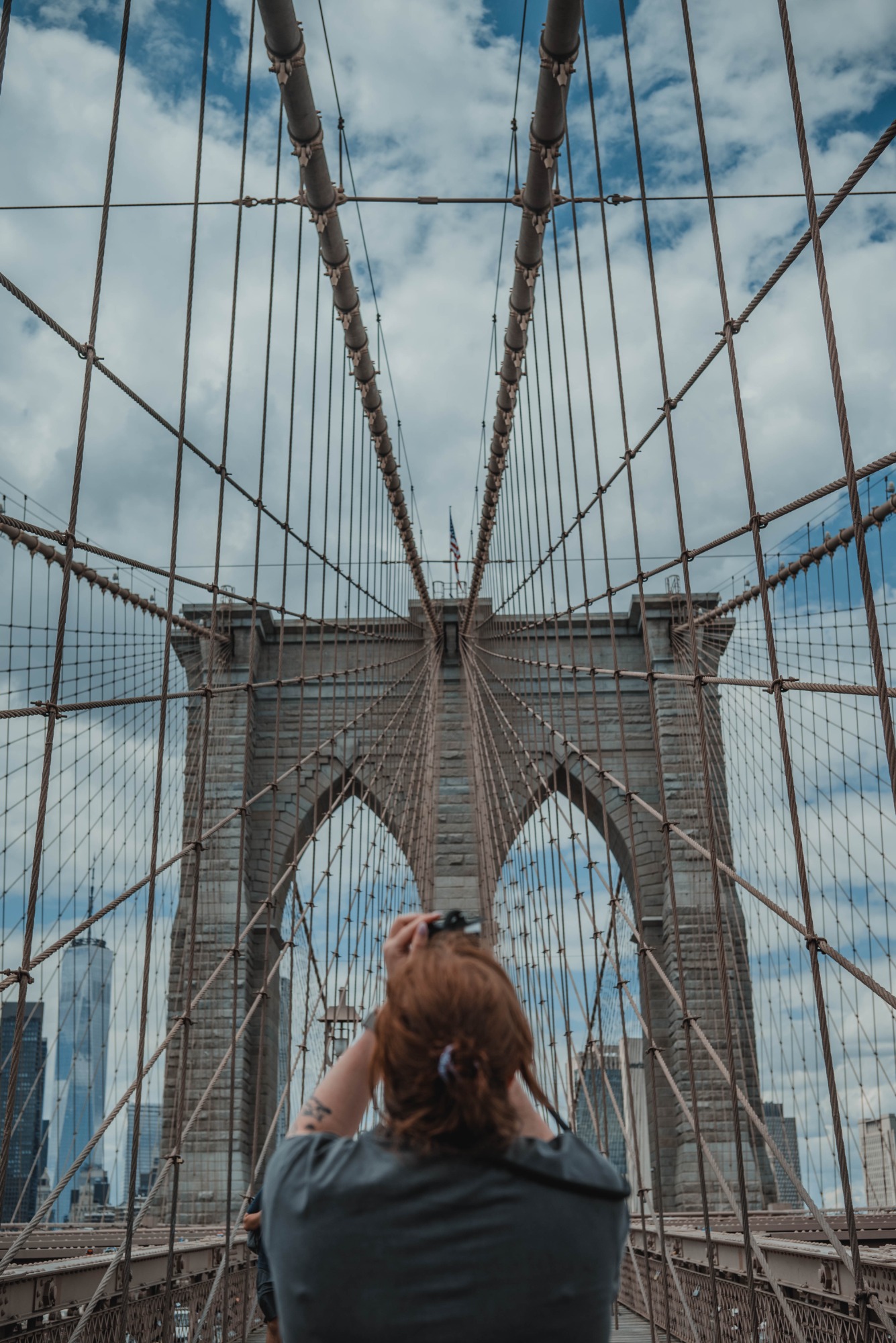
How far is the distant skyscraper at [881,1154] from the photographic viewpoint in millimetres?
7092

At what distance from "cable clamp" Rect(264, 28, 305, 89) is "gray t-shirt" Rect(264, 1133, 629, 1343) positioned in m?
3.33

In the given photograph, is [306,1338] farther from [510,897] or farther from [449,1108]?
[510,897]

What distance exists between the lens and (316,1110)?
0.86m

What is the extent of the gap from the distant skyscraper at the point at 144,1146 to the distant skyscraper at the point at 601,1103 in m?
1.51

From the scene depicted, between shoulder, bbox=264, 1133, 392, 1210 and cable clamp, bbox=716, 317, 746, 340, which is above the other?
cable clamp, bbox=716, 317, 746, 340

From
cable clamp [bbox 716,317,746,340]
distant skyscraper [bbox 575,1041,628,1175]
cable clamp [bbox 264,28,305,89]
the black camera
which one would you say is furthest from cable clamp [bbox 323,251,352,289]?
the black camera

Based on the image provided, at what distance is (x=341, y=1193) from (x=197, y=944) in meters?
11.1

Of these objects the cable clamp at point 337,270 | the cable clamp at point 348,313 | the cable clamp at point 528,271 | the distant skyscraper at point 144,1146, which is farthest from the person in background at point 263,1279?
the cable clamp at point 348,313

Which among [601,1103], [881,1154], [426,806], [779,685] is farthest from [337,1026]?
[779,685]

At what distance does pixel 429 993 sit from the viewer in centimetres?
77

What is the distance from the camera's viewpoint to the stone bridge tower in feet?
35.8

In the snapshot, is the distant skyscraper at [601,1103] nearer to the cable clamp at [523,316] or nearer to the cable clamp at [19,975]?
the cable clamp at [19,975]

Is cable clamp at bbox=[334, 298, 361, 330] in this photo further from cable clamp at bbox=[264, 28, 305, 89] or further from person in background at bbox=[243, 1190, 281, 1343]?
person in background at bbox=[243, 1190, 281, 1343]

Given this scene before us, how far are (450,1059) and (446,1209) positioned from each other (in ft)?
0.31
